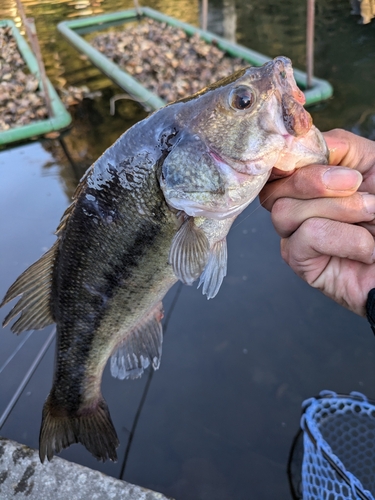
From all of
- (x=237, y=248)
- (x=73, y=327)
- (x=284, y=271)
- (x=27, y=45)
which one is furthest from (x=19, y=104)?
(x=73, y=327)

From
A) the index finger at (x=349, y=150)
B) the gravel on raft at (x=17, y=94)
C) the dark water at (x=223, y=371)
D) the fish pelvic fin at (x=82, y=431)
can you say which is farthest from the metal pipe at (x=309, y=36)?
the fish pelvic fin at (x=82, y=431)

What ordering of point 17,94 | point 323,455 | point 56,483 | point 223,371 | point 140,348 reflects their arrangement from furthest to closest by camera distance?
point 17,94
point 223,371
point 56,483
point 323,455
point 140,348

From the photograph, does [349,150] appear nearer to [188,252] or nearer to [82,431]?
[188,252]

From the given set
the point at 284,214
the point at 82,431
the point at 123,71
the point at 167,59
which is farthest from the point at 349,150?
the point at 167,59

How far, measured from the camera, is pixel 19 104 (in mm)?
5488

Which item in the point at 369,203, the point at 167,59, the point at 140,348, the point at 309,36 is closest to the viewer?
the point at 369,203

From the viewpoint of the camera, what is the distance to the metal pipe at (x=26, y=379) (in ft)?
7.57

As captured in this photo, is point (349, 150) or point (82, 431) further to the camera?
point (82, 431)

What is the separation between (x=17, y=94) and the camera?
5.87m

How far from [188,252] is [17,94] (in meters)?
5.77

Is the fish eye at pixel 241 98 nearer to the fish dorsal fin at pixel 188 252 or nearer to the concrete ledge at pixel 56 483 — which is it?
the fish dorsal fin at pixel 188 252

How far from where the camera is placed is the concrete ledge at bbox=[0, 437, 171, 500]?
177 centimetres

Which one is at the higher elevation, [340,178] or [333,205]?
[340,178]

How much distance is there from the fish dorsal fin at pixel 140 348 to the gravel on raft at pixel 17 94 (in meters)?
4.30
